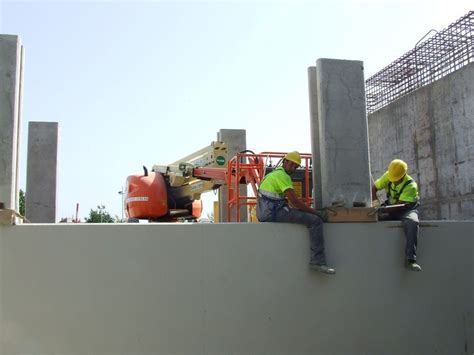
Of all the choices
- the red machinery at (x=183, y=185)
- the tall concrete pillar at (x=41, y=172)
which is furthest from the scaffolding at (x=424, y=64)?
the tall concrete pillar at (x=41, y=172)

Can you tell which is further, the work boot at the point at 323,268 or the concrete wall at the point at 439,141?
the concrete wall at the point at 439,141

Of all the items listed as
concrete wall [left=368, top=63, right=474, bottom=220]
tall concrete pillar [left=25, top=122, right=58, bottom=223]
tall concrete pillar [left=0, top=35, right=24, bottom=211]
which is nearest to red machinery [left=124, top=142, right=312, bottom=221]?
tall concrete pillar [left=25, top=122, right=58, bottom=223]

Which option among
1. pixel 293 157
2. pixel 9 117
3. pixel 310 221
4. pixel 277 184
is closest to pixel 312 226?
pixel 310 221

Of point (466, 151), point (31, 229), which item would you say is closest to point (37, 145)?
point (31, 229)

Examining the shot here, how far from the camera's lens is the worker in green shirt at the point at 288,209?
6.52m

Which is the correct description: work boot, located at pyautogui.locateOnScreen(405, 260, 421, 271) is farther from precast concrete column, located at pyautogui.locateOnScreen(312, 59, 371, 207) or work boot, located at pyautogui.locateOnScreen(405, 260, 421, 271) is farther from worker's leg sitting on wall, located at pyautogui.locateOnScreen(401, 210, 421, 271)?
precast concrete column, located at pyautogui.locateOnScreen(312, 59, 371, 207)

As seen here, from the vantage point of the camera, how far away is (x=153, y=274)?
20.0ft

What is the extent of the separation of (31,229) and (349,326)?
13.7 feet

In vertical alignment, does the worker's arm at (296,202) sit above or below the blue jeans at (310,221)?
above

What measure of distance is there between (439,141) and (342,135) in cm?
437

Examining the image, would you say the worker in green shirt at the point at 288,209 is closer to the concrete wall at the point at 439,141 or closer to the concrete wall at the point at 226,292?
the concrete wall at the point at 226,292

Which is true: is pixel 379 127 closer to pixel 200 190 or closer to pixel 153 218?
pixel 200 190

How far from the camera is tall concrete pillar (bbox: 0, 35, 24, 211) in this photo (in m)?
6.10

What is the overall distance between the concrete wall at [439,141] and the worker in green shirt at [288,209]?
14.9ft
